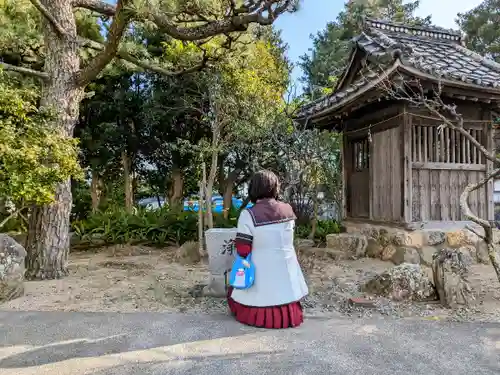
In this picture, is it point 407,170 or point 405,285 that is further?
point 407,170

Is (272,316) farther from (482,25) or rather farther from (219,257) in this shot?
(482,25)

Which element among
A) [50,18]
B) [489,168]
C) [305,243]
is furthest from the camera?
[305,243]

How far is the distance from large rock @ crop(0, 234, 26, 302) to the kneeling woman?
10.2ft

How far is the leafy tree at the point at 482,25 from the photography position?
21406 millimetres

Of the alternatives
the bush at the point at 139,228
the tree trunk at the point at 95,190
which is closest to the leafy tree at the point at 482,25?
the bush at the point at 139,228

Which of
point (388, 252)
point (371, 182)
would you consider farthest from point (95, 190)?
point (388, 252)

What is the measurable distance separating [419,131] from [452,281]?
326cm

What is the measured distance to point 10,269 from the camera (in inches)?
194

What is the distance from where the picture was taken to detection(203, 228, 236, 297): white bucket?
471 cm

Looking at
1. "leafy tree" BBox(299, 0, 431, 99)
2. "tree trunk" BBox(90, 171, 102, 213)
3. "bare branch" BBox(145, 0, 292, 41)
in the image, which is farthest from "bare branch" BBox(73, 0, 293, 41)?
"leafy tree" BBox(299, 0, 431, 99)

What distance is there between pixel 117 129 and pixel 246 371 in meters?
9.23

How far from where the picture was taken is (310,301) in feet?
15.7

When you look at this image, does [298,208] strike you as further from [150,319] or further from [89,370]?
[89,370]

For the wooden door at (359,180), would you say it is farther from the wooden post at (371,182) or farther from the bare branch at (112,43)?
the bare branch at (112,43)
